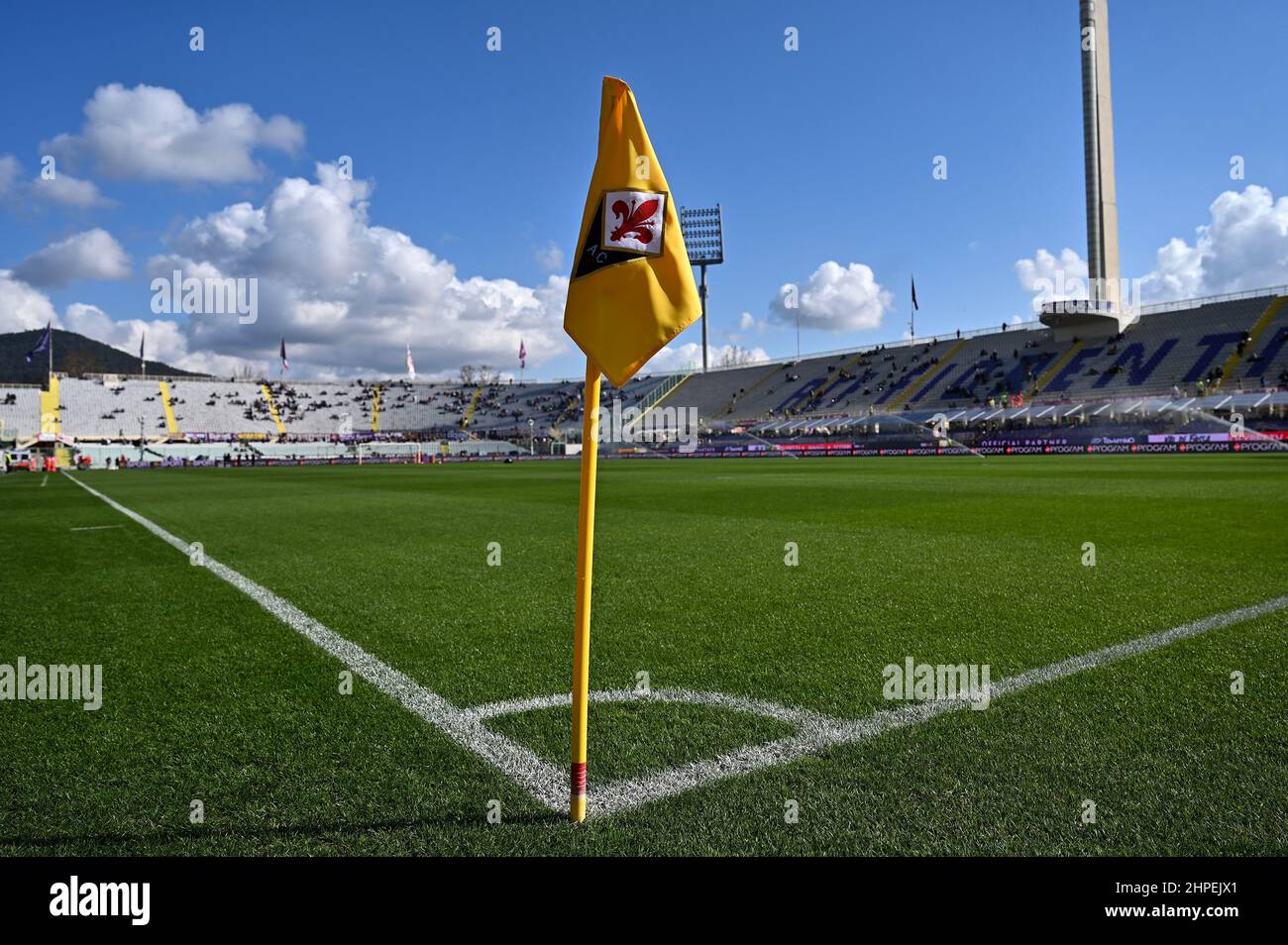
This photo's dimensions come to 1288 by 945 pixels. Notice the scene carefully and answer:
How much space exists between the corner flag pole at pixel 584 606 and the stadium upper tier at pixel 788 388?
58931mm

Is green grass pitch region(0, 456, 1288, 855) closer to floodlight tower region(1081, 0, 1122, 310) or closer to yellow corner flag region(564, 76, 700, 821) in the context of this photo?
yellow corner flag region(564, 76, 700, 821)

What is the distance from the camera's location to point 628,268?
10.1 feet

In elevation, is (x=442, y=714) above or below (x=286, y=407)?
below

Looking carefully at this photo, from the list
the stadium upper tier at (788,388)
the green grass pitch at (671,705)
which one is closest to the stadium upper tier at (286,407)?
the stadium upper tier at (788,388)

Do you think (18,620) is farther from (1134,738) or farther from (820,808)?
(1134,738)

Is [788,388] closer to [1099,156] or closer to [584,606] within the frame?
[1099,156]

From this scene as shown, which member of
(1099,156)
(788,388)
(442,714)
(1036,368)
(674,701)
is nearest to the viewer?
(442,714)

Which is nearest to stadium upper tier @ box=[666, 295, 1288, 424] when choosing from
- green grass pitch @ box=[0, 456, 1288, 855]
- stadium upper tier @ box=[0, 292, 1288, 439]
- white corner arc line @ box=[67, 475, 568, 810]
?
stadium upper tier @ box=[0, 292, 1288, 439]

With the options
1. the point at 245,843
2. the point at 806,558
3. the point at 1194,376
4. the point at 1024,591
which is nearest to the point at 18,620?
the point at 245,843

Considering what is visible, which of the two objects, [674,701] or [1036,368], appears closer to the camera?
[674,701]

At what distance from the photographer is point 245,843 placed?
2.71 metres

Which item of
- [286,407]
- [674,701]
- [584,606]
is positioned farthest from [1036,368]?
[286,407]

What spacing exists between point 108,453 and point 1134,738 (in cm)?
9041

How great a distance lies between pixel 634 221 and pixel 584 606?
1534 millimetres
